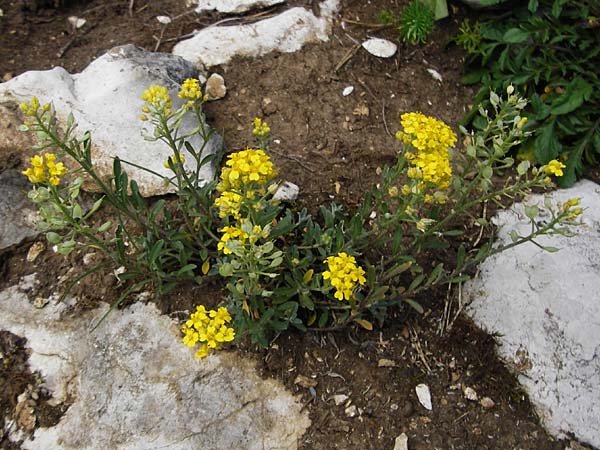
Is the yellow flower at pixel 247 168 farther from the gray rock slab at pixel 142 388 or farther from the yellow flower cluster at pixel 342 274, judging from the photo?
the gray rock slab at pixel 142 388

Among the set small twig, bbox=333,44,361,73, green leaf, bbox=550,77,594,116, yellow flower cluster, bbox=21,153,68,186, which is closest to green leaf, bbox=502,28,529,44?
green leaf, bbox=550,77,594,116

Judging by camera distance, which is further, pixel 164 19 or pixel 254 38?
pixel 164 19

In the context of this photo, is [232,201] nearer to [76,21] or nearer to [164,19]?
[164,19]

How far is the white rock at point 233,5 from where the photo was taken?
14.5ft

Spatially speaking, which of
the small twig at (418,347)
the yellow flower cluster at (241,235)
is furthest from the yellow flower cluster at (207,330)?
the small twig at (418,347)

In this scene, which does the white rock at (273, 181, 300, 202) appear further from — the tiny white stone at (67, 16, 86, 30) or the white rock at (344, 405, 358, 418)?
the tiny white stone at (67, 16, 86, 30)

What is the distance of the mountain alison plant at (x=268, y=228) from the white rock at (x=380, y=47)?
53.8 inches

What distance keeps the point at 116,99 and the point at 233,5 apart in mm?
1409

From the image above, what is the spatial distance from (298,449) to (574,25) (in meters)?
3.23

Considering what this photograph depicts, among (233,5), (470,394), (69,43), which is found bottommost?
(470,394)

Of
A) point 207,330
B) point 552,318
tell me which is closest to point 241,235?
point 207,330

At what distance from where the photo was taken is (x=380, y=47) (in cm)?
430

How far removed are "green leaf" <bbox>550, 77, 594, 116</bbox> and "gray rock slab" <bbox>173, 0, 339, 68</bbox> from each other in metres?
1.69

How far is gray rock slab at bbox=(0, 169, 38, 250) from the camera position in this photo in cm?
325
